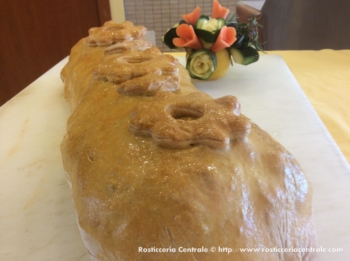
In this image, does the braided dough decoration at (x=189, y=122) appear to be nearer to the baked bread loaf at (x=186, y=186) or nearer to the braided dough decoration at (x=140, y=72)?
the baked bread loaf at (x=186, y=186)

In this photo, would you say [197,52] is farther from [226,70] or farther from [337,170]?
[337,170]

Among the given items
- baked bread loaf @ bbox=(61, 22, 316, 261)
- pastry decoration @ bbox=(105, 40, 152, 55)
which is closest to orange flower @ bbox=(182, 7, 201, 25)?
pastry decoration @ bbox=(105, 40, 152, 55)

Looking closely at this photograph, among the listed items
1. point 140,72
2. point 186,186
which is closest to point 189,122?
point 186,186

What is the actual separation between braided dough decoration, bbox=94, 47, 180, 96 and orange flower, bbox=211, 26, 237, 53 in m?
0.64

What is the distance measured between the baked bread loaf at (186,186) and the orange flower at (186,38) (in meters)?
0.99

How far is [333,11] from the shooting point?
2918mm

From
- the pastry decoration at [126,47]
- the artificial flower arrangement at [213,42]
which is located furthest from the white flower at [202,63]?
the pastry decoration at [126,47]

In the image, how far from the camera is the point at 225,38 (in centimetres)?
183

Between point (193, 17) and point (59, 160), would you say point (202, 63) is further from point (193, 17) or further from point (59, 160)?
point (59, 160)

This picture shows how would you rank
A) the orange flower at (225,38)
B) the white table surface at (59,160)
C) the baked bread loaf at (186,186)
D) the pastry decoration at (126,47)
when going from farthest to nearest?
the orange flower at (225,38) < the pastry decoration at (126,47) < the white table surface at (59,160) < the baked bread loaf at (186,186)

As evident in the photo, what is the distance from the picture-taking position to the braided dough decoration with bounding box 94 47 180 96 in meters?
1.02

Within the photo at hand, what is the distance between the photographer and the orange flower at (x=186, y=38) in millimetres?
1829

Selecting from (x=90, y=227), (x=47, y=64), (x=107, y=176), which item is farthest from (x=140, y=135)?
(x=47, y=64)

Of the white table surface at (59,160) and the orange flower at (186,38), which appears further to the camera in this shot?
the orange flower at (186,38)
